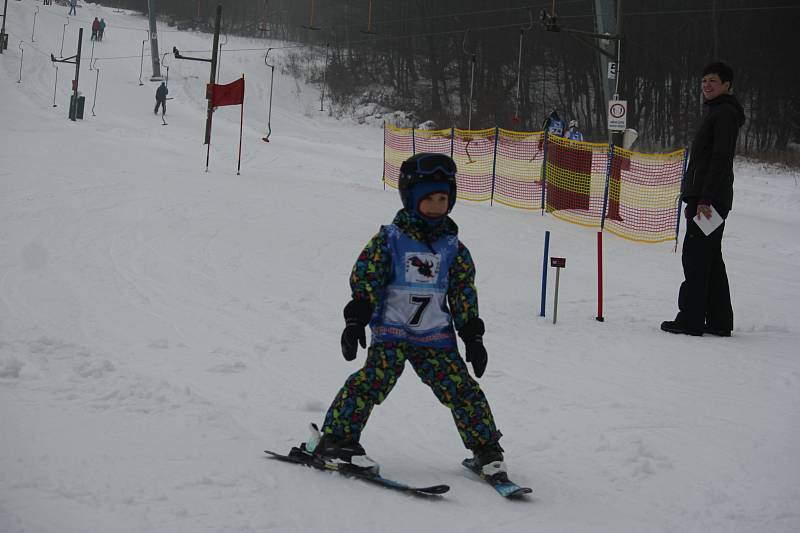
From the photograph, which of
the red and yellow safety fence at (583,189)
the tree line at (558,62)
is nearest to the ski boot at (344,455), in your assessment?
the red and yellow safety fence at (583,189)

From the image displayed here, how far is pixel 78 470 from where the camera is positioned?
3.91m

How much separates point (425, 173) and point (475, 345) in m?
0.82

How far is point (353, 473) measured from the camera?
405 centimetres

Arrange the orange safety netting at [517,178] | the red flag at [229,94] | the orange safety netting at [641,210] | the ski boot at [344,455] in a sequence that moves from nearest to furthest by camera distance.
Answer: the ski boot at [344,455]
the orange safety netting at [641,210]
the orange safety netting at [517,178]
the red flag at [229,94]

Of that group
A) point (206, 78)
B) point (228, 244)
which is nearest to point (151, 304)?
point (228, 244)

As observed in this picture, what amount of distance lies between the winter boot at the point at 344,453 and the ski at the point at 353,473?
0.02 meters

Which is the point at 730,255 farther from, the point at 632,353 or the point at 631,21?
the point at 631,21

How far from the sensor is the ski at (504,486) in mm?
3934

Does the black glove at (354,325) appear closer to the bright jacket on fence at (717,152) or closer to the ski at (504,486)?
the ski at (504,486)

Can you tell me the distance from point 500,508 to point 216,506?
125 cm

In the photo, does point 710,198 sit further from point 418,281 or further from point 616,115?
point 616,115

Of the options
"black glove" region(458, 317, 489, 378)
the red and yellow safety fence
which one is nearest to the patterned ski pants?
"black glove" region(458, 317, 489, 378)

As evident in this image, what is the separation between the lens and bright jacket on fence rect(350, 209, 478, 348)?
4.02 metres

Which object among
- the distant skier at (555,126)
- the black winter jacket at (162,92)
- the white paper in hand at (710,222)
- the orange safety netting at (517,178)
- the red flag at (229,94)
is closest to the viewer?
the white paper in hand at (710,222)
